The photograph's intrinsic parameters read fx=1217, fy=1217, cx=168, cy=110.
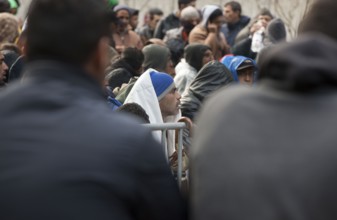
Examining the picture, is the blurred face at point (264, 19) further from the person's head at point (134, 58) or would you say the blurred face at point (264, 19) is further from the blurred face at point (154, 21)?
the person's head at point (134, 58)

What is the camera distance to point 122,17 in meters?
15.3

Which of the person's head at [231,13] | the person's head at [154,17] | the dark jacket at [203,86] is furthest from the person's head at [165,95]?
the person's head at [154,17]

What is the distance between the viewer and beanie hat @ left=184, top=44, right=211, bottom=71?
11828 mm

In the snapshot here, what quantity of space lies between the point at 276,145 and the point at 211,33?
35.7 feet

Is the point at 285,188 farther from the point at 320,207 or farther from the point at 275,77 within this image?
the point at 275,77

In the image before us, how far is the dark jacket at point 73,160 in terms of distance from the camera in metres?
3.56

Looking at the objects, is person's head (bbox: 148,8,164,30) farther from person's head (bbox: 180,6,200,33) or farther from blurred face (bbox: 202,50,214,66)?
blurred face (bbox: 202,50,214,66)

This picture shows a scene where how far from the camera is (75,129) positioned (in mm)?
3596

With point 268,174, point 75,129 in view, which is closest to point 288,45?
point 268,174

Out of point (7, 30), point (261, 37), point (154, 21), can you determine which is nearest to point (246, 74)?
point (7, 30)

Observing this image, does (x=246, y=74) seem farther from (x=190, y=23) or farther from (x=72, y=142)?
(x=72, y=142)

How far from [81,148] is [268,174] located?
572mm

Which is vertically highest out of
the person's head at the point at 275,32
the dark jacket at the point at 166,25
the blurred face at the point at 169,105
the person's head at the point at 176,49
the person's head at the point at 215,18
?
the blurred face at the point at 169,105

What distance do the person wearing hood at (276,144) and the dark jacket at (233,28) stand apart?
12.7 meters
